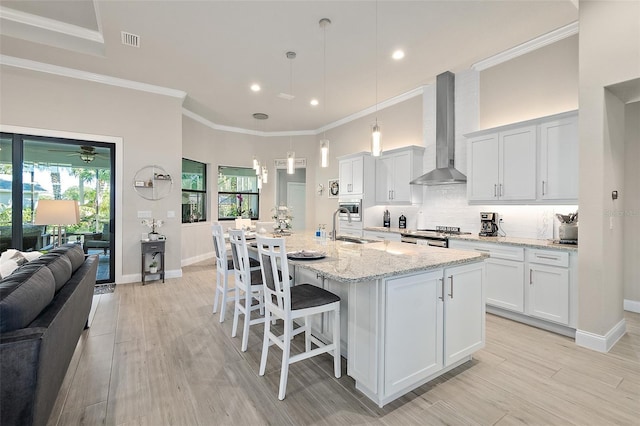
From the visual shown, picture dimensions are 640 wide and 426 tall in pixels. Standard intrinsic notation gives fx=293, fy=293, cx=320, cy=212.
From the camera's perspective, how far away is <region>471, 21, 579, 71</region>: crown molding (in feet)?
10.9

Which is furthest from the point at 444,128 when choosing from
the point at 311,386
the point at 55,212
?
the point at 55,212

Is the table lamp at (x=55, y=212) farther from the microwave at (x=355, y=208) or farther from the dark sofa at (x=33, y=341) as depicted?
the microwave at (x=355, y=208)

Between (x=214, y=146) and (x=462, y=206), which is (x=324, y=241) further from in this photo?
(x=214, y=146)

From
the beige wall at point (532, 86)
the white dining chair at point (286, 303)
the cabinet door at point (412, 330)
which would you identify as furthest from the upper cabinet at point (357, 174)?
the cabinet door at point (412, 330)

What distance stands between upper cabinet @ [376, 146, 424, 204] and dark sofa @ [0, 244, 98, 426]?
443 cm

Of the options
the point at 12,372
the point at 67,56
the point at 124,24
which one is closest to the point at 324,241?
the point at 12,372

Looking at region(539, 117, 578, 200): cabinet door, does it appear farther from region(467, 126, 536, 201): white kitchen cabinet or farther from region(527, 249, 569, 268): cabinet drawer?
region(527, 249, 569, 268): cabinet drawer

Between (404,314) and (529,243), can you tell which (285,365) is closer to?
(404,314)

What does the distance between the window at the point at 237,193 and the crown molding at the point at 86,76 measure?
2442 mm

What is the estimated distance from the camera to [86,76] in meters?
4.46

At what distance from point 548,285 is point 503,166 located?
1.48 metres

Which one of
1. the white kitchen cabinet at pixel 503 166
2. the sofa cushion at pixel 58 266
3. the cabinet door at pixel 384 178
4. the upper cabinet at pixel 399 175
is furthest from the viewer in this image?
the cabinet door at pixel 384 178

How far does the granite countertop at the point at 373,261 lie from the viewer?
177cm

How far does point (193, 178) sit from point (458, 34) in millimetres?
5681
